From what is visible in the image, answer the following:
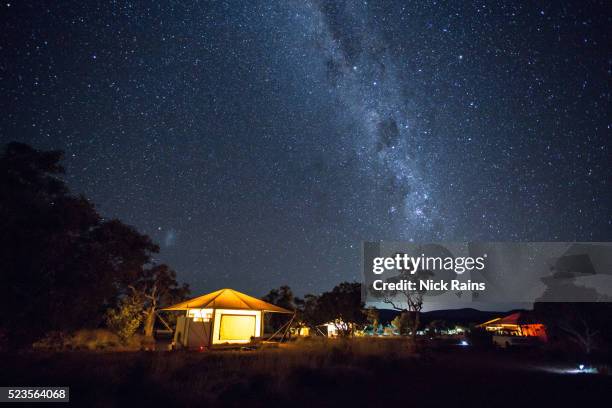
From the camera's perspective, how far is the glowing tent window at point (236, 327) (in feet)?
69.1

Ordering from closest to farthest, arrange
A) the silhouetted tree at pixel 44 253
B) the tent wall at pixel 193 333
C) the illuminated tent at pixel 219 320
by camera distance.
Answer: the silhouetted tree at pixel 44 253
the tent wall at pixel 193 333
the illuminated tent at pixel 219 320

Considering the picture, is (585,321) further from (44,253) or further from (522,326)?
(44,253)

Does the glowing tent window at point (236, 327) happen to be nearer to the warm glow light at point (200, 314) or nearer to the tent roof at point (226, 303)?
the warm glow light at point (200, 314)

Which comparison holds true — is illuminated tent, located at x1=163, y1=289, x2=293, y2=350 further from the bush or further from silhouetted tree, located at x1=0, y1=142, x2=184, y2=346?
silhouetted tree, located at x1=0, y1=142, x2=184, y2=346

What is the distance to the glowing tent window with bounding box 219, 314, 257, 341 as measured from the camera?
2105 cm

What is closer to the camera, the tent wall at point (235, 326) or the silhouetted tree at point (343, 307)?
the tent wall at point (235, 326)

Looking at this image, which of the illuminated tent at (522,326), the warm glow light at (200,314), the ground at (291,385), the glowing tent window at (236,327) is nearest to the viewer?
the ground at (291,385)

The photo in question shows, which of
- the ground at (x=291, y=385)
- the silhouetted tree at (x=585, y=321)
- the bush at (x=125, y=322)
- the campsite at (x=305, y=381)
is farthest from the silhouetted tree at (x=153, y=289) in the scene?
Answer: the silhouetted tree at (x=585, y=321)

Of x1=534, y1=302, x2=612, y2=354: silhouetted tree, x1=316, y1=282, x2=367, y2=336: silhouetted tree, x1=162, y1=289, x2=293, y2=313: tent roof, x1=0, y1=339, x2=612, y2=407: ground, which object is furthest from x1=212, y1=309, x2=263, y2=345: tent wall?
x1=534, y1=302, x2=612, y2=354: silhouetted tree

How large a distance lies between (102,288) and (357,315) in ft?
102

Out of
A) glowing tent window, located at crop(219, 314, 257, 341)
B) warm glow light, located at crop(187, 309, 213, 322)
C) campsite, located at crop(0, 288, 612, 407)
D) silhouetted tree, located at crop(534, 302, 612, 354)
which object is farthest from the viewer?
silhouetted tree, located at crop(534, 302, 612, 354)

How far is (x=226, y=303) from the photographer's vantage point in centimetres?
2053

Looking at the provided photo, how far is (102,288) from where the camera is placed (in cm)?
1019

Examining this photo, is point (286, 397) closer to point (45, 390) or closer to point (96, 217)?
point (45, 390)
